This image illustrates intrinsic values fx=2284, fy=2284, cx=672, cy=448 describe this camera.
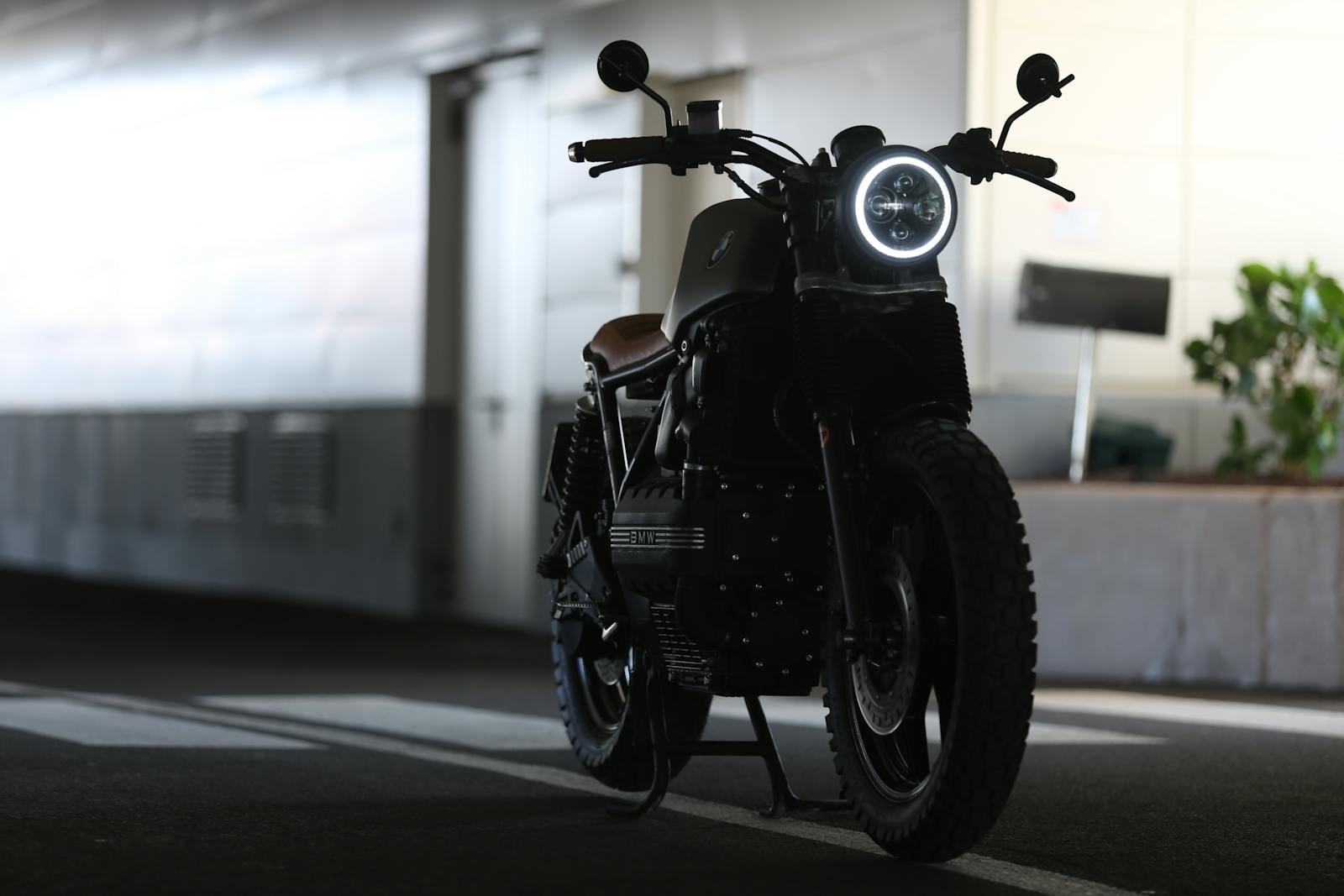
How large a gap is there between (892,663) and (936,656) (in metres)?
0.15

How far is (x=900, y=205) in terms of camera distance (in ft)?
16.4

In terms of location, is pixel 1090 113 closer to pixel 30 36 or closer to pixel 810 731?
pixel 810 731

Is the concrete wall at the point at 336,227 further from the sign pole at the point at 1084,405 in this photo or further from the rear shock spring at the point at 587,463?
the rear shock spring at the point at 587,463

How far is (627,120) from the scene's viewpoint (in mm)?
14008

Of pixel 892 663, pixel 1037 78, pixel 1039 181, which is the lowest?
pixel 892 663

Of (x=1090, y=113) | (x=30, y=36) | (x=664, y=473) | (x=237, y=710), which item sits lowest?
(x=237, y=710)

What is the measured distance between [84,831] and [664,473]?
1.61 m

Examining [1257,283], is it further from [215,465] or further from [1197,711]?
[215,465]

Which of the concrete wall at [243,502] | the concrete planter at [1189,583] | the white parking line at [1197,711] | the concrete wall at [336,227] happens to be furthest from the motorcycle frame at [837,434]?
the concrete wall at [243,502]

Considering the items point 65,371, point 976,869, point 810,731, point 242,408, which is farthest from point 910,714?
point 65,371

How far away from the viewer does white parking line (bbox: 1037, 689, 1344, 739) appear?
28.7ft

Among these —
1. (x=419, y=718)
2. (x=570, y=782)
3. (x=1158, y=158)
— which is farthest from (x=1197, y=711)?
(x=570, y=782)

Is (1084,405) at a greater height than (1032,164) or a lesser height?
lesser

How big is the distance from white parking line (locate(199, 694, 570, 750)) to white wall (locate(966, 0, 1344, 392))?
3860mm
